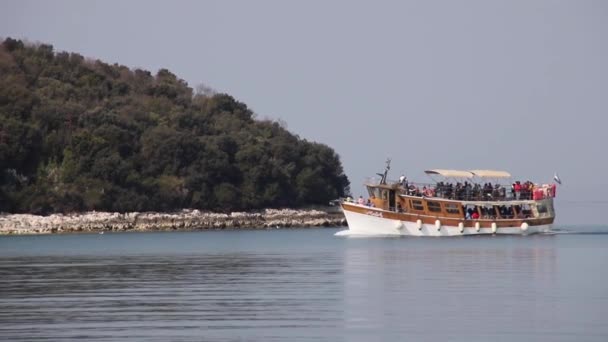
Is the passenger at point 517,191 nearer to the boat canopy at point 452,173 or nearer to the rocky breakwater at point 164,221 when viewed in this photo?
the boat canopy at point 452,173

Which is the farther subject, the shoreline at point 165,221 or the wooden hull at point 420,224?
the shoreline at point 165,221

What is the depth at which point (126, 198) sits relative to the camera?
104125mm

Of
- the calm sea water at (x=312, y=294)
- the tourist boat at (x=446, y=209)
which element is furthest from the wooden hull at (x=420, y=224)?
the calm sea water at (x=312, y=294)

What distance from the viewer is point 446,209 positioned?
77.9m

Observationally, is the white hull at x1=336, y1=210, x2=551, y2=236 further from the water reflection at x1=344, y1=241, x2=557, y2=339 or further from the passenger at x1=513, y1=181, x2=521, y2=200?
the water reflection at x1=344, y1=241, x2=557, y2=339

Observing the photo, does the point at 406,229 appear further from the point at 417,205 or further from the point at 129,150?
the point at 129,150

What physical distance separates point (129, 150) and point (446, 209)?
4085 centimetres

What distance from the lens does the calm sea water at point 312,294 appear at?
2719 cm

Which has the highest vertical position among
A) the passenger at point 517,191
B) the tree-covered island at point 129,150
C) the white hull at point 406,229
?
the tree-covered island at point 129,150

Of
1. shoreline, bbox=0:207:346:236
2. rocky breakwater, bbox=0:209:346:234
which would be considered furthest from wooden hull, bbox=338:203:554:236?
rocky breakwater, bbox=0:209:346:234

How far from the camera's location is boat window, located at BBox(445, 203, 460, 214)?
7769 centimetres

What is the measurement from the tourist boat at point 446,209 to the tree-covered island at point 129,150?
3137 cm

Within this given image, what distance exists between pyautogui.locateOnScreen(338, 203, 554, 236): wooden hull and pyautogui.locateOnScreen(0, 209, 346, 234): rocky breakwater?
29.3 meters

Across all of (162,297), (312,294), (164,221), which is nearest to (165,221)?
(164,221)
